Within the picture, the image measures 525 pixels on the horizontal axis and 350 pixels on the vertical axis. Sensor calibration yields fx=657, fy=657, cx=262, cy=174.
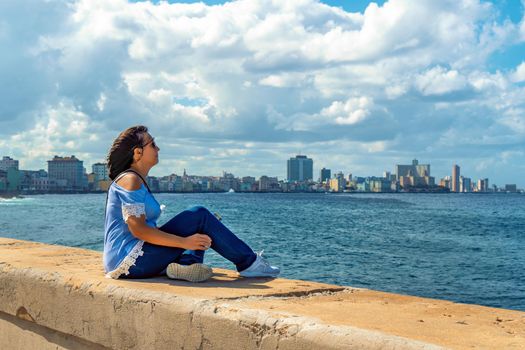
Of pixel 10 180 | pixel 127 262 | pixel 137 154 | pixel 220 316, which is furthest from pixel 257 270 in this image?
pixel 10 180

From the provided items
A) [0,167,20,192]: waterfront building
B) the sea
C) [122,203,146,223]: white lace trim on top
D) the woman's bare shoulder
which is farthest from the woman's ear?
[0,167,20,192]: waterfront building

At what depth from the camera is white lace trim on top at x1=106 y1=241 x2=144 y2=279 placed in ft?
12.9

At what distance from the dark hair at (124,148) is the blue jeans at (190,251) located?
0.55 m

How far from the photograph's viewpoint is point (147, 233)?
13.5 ft

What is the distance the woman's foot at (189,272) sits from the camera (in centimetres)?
398

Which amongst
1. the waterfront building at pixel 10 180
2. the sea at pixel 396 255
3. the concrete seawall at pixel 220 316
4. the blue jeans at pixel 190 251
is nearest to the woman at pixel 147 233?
the blue jeans at pixel 190 251

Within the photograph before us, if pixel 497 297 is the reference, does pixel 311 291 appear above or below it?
above

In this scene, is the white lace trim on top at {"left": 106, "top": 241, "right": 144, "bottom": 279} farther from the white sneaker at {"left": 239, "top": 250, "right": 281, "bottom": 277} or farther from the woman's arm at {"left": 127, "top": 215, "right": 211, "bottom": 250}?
the white sneaker at {"left": 239, "top": 250, "right": 281, "bottom": 277}

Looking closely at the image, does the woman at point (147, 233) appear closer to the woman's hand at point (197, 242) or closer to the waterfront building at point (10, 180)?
the woman's hand at point (197, 242)

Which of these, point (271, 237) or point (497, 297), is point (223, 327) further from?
point (271, 237)

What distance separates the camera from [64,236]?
132 ft

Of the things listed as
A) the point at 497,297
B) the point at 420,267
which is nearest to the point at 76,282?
the point at 497,297

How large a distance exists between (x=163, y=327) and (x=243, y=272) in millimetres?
1344

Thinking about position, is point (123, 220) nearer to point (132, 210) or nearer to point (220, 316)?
point (132, 210)
